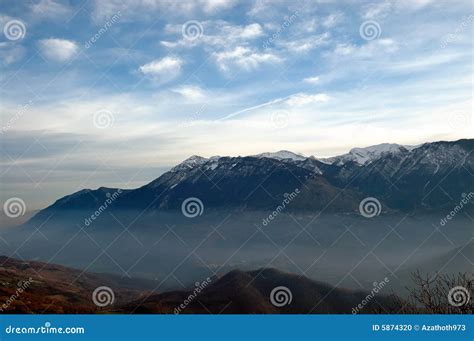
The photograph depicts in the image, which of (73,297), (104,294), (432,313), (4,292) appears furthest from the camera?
(73,297)

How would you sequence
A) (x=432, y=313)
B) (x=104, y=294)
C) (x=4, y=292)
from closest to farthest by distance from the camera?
(x=432, y=313) < (x=104, y=294) < (x=4, y=292)

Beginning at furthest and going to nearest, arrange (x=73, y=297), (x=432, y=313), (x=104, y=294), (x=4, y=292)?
(x=73, y=297)
(x=4, y=292)
(x=104, y=294)
(x=432, y=313)
